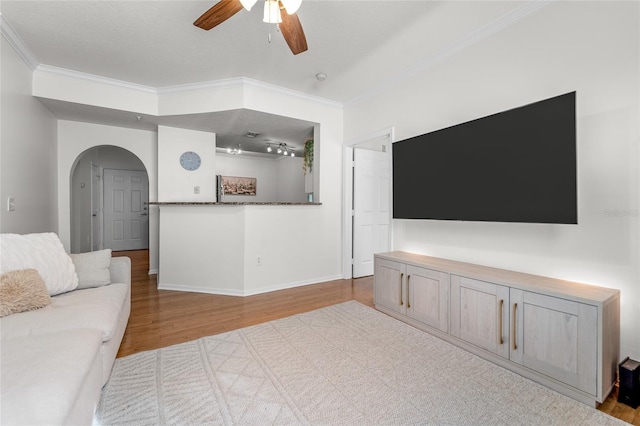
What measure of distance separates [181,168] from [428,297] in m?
3.99

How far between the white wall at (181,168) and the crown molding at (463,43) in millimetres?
2751

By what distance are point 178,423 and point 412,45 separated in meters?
3.36

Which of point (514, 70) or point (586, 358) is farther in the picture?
point (514, 70)

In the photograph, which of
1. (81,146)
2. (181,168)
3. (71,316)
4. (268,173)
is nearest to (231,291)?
(71,316)

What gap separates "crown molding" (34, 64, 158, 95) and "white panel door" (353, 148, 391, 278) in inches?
116

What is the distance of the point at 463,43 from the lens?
8.53 feet

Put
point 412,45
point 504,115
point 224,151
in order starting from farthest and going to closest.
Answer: point 224,151, point 412,45, point 504,115

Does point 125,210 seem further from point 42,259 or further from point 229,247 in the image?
point 42,259

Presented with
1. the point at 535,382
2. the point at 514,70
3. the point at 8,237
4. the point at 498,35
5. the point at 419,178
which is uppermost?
the point at 498,35

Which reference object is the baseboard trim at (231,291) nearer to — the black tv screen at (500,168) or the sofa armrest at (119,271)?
the sofa armrest at (119,271)

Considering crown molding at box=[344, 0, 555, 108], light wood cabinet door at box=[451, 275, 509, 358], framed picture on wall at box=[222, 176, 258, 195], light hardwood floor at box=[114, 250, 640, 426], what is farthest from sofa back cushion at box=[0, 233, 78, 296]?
framed picture on wall at box=[222, 176, 258, 195]

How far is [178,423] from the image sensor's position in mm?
1449

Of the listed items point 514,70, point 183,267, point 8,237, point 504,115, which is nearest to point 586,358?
point 504,115

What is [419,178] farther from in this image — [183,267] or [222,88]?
[183,267]
